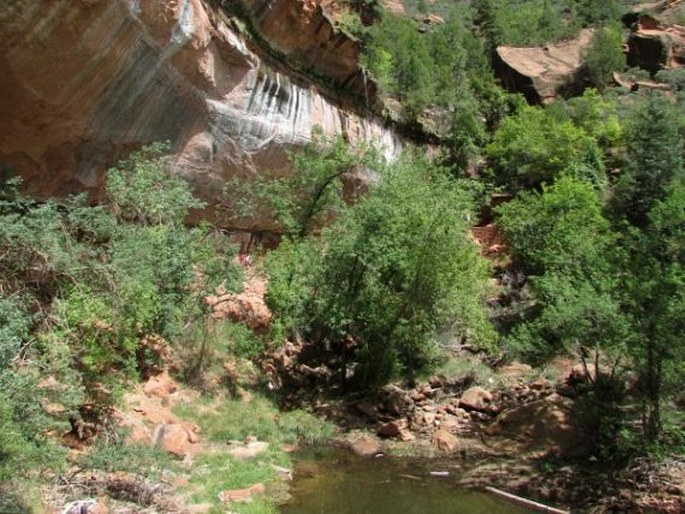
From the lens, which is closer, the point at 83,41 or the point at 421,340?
the point at 83,41

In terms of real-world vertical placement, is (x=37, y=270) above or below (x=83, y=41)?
below

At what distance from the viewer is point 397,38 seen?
131 feet

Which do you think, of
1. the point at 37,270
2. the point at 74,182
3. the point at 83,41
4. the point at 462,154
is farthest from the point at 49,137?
the point at 462,154

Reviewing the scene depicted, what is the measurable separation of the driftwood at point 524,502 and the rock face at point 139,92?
11.9 metres

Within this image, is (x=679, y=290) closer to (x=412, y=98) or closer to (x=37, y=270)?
(x=37, y=270)

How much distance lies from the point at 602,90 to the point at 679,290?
108 feet

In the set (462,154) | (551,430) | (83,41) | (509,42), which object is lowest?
(551,430)

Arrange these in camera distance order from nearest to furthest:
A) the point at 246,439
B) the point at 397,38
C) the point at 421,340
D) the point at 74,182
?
the point at 246,439, the point at 74,182, the point at 421,340, the point at 397,38

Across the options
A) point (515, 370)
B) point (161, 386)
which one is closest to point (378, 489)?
point (161, 386)

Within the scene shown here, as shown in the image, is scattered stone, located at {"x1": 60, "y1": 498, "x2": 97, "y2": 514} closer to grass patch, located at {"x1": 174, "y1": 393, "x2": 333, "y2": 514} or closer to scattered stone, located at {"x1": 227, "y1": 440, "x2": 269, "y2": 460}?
grass patch, located at {"x1": 174, "y1": 393, "x2": 333, "y2": 514}

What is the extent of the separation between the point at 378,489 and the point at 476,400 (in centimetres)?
591

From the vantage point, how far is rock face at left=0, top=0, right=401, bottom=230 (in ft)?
45.7

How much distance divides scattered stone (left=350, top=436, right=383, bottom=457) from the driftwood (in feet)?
9.56

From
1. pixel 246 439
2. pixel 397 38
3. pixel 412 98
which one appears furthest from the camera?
pixel 397 38
